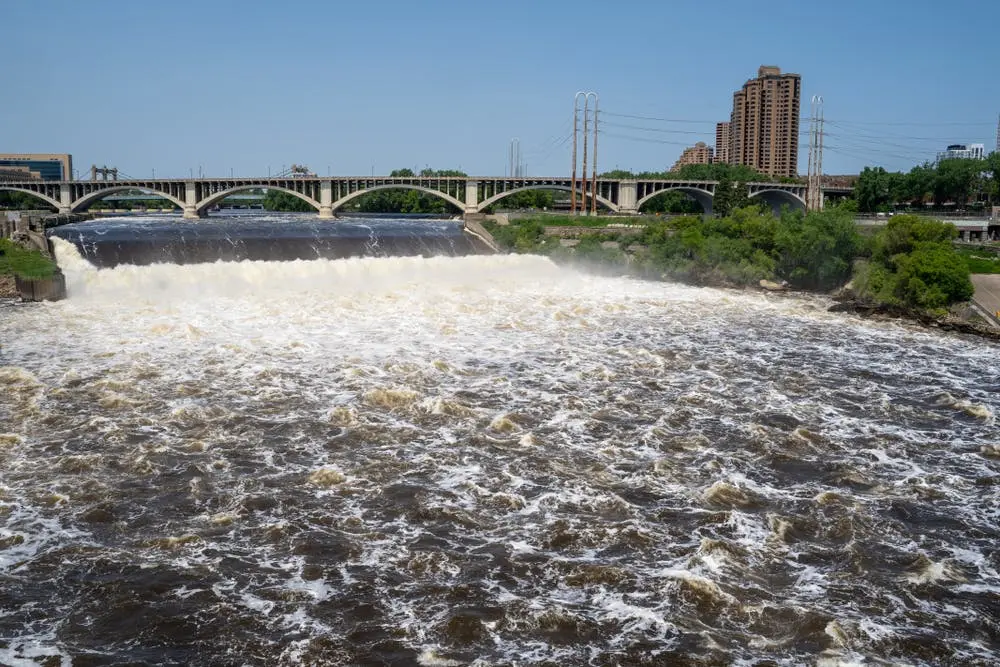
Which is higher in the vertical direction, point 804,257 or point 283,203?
point 283,203

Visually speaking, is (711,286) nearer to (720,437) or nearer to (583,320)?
(583,320)

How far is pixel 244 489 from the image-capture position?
591 inches

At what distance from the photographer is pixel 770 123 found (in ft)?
529

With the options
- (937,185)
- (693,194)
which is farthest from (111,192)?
(937,185)

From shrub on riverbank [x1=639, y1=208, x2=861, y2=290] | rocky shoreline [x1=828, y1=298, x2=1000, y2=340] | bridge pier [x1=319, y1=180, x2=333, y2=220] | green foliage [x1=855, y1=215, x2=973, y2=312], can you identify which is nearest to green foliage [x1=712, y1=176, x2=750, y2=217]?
shrub on riverbank [x1=639, y1=208, x2=861, y2=290]

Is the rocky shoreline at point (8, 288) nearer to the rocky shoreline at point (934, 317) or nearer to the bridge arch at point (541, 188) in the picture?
the rocky shoreline at point (934, 317)

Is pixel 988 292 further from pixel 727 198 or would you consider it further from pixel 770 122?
pixel 770 122

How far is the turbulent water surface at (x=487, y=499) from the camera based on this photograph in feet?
35.4

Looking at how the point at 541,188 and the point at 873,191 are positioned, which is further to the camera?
the point at 873,191

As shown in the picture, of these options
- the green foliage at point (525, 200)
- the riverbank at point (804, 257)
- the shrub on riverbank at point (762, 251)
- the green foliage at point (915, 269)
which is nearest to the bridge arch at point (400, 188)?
the green foliage at point (525, 200)

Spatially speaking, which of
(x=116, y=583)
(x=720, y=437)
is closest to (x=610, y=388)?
(x=720, y=437)

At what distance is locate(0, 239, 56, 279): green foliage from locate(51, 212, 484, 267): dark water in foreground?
2935mm

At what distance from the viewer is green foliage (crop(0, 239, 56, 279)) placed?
34781 mm

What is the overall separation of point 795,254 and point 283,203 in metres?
93.0
